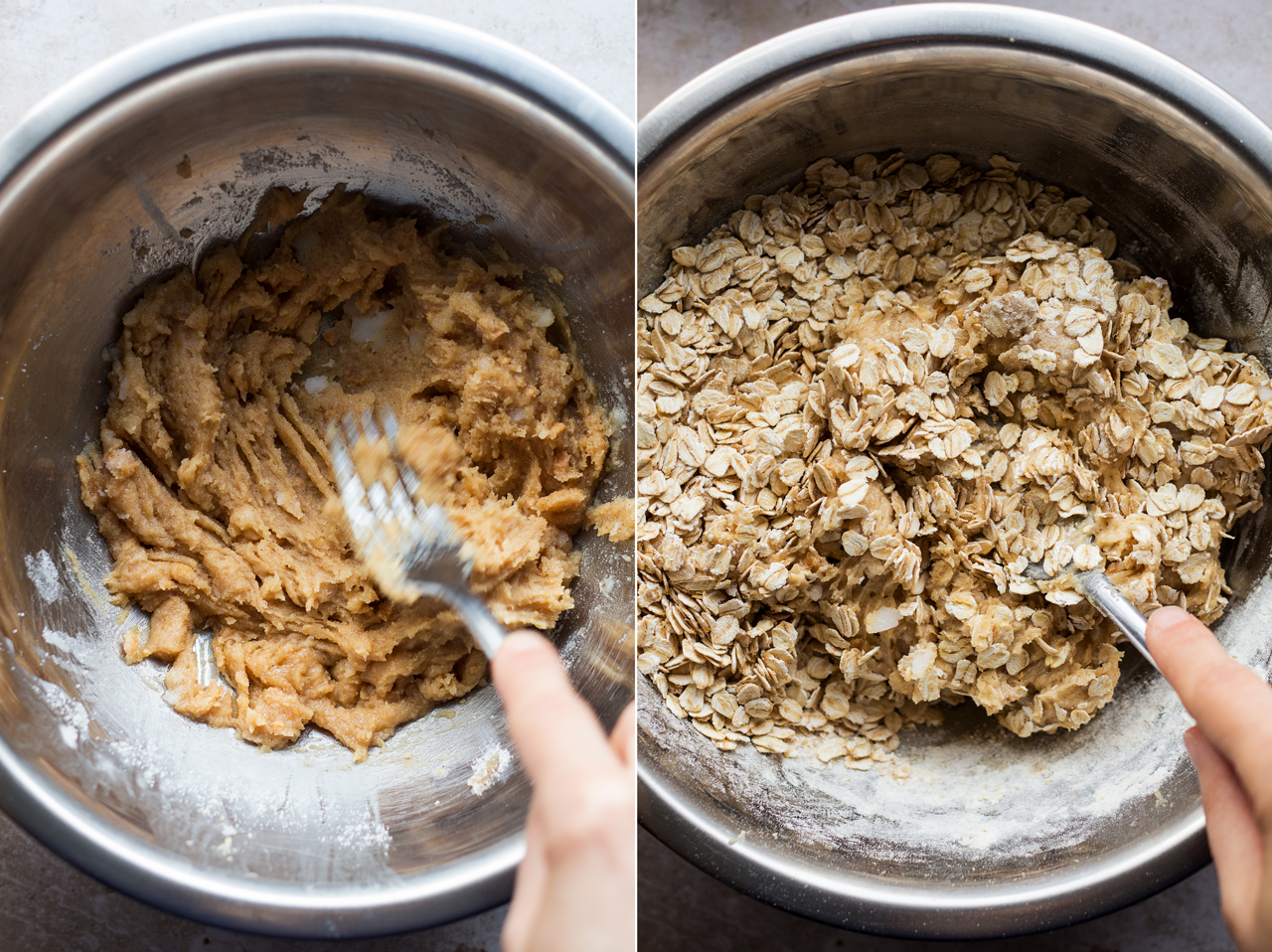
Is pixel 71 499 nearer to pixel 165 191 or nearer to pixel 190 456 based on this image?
pixel 190 456

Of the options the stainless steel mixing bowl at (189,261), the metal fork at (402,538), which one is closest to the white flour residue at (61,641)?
the stainless steel mixing bowl at (189,261)

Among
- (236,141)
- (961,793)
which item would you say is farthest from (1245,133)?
(236,141)

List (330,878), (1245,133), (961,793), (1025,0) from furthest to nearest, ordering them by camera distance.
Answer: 1. (1025,0)
2. (961,793)
3. (1245,133)
4. (330,878)

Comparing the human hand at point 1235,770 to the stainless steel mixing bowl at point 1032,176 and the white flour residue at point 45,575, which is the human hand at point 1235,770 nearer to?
the stainless steel mixing bowl at point 1032,176

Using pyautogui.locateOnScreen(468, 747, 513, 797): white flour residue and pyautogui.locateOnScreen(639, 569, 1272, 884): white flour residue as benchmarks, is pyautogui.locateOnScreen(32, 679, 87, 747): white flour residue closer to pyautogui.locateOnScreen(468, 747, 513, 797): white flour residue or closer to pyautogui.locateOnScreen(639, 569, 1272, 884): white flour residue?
pyautogui.locateOnScreen(468, 747, 513, 797): white flour residue

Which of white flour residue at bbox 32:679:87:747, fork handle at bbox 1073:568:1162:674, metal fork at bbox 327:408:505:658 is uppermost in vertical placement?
metal fork at bbox 327:408:505:658

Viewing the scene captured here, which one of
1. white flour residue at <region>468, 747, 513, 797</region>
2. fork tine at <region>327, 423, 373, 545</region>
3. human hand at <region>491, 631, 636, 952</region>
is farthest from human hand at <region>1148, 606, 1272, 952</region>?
fork tine at <region>327, 423, 373, 545</region>
